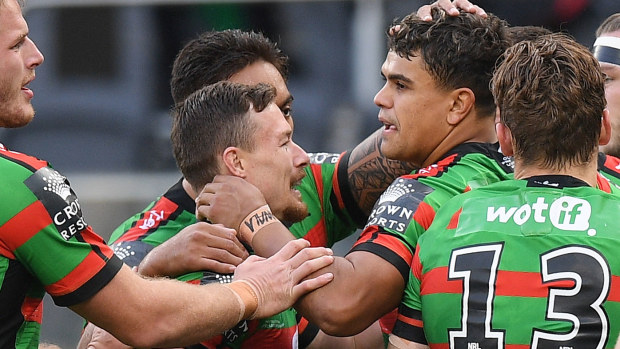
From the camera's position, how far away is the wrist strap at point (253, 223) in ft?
12.2

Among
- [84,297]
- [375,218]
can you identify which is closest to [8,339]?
[84,297]

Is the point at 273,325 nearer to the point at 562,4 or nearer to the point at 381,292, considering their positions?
the point at 381,292

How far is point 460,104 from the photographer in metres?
4.14

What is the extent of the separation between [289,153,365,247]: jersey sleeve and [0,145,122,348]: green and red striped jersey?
158 centimetres

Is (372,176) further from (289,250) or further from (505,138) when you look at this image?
(505,138)

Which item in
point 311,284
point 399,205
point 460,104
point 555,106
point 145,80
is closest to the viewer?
point 555,106

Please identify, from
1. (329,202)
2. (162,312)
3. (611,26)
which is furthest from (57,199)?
(611,26)

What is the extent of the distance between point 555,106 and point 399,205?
2.37 ft

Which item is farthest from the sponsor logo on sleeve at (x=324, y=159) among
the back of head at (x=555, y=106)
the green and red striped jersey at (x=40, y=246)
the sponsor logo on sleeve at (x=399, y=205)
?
the green and red striped jersey at (x=40, y=246)

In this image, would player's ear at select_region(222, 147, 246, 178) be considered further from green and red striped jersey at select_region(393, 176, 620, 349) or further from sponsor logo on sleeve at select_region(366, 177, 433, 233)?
green and red striped jersey at select_region(393, 176, 620, 349)

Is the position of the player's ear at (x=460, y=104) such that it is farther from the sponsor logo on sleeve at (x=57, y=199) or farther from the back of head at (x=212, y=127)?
the sponsor logo on sleeve at (x=57, y=199)

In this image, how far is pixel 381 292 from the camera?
3498mm

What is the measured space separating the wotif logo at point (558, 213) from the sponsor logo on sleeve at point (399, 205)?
0.47 meters

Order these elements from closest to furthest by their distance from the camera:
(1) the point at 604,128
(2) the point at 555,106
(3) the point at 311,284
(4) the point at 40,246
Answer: (4) the point at 40,246, (2) the point at 555,106, (1) the point at 604,128, (3) the point at 311,284
